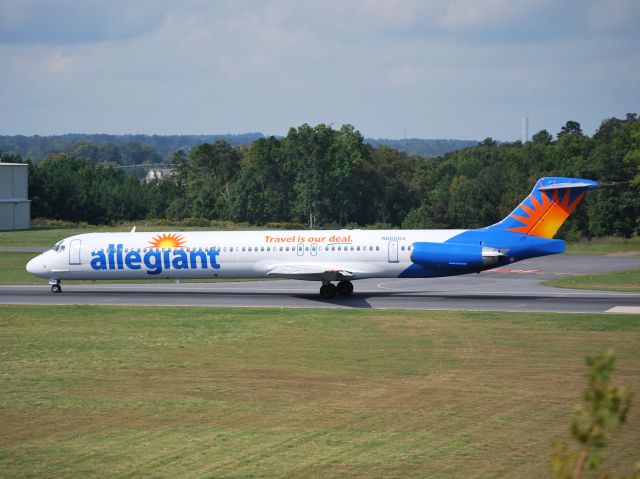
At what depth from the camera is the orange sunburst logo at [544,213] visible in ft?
123

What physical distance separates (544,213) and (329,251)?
9123 mm

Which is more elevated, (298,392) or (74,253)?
(74,253)

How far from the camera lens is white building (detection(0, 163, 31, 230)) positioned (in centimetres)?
9294

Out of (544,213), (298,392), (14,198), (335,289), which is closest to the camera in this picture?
(298,392)

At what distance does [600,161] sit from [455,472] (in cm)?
7501

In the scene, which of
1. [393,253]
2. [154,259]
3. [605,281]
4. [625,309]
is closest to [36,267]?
[154,259]

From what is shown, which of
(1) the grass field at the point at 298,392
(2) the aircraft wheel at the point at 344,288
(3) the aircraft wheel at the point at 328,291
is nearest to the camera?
(1) the grass field at the point at 298,392

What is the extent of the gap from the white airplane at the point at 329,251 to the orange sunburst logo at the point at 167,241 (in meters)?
0.04

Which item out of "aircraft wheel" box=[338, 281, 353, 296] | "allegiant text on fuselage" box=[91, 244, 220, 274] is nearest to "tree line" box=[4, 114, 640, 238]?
"aircraft wheel" box=[338, 281, 353, 296]

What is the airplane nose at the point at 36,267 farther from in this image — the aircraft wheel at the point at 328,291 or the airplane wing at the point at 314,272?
the aircraft wheel at the point at 328,291

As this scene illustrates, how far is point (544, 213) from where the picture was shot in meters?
37.6

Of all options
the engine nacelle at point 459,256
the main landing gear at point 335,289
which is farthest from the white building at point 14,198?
the engine nacelle at point 459,256

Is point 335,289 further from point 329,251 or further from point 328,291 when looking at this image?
point 329,251

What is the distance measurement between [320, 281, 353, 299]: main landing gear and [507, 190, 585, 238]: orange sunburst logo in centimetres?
755
